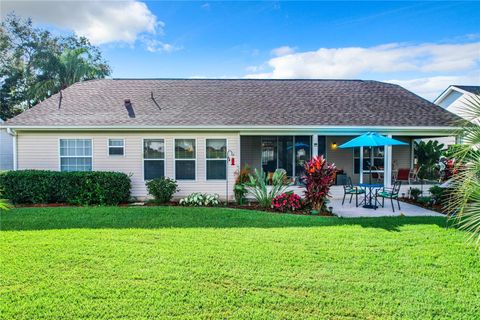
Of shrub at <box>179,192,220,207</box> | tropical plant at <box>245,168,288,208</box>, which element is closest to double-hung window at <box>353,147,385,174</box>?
tropical plant at <box>245,168,288,208</box>

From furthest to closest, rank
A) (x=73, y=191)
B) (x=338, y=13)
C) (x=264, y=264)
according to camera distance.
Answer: (x=338, y=13), (x=73, y=191), (x=264, y=264)

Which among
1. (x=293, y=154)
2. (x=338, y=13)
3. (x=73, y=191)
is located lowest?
(x=73, y=191)

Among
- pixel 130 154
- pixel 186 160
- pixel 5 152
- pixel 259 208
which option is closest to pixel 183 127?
pixel 186 160

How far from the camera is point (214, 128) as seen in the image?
10.7m

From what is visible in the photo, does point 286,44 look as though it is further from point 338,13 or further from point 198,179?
point 198,179

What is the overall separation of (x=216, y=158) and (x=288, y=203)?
3.57 m

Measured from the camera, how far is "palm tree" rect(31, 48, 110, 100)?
22797 mm

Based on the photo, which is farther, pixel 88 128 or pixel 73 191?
pixel 88 128

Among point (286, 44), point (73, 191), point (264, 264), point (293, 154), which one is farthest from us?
point (286, 44)

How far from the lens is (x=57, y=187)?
9742 mm

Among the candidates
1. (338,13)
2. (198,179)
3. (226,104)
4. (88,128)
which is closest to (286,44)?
(338,13)

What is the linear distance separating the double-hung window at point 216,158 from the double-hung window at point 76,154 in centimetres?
465

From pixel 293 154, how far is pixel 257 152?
186cm

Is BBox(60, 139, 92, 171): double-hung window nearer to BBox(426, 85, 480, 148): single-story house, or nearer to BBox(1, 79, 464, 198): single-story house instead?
BBox(1, 79, 464, 198): single-story house
